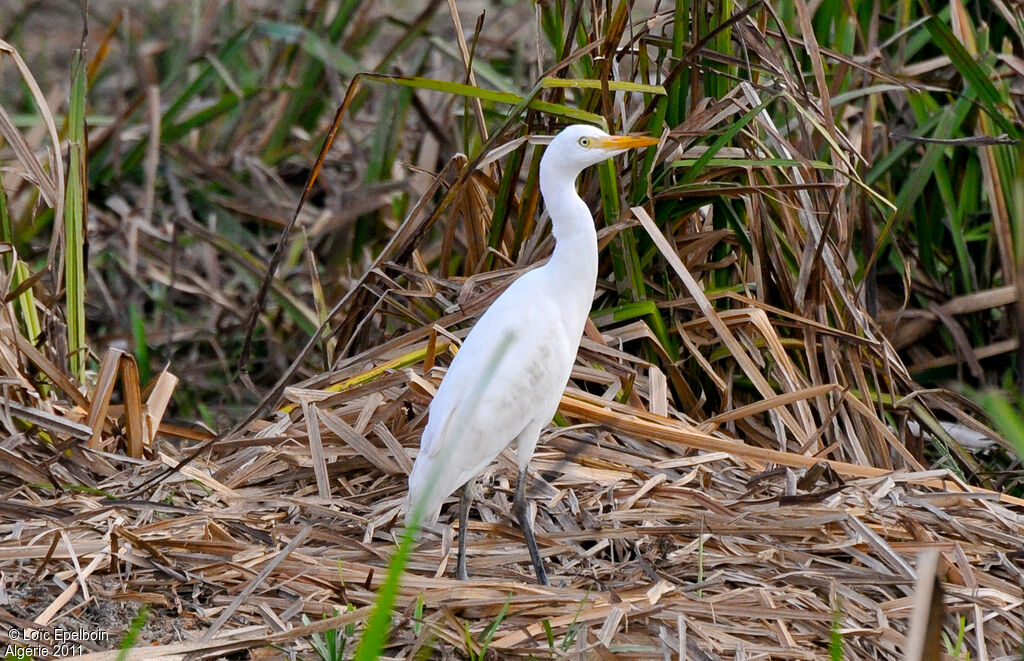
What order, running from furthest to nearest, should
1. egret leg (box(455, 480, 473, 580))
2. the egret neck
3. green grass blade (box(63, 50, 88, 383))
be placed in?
green grass blade (box(63, 50, 88, 383)) → the egret neck → egret leg (box(455, 480, 473, 580))

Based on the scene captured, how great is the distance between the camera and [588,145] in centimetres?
233

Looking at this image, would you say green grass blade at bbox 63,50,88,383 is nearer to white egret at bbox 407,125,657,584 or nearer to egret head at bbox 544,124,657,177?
white egret at bbox 407,125,657,584

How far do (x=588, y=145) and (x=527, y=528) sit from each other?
0.81m

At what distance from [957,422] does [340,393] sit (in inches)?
67.5

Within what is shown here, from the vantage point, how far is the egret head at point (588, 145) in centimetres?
231

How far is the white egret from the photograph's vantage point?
2277mm

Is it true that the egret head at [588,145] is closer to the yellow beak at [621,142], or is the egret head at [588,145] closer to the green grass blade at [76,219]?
the yellow beak at [621,142]

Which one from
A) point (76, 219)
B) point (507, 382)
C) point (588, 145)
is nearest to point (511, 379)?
point (507, 382)

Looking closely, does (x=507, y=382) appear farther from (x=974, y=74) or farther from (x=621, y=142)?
(x=974, y=74)

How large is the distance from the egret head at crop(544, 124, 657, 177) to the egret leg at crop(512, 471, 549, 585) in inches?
27.1

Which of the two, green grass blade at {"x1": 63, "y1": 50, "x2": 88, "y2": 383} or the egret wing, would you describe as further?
green grass blade at {"x1": 63, "y1": 50, "x2": 88, "y2": 383}

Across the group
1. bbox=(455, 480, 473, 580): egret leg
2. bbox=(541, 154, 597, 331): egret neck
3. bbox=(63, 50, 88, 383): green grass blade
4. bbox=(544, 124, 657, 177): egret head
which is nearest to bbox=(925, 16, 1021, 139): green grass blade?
bbox=(544, 124, 657, 177): egret head

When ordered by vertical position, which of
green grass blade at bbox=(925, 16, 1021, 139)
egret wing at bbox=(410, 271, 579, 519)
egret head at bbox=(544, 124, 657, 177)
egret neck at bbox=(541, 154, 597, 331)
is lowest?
egret wing at bbox=(410, 271, 579, 519)

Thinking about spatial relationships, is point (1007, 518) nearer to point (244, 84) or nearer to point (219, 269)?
point (219, 269)
